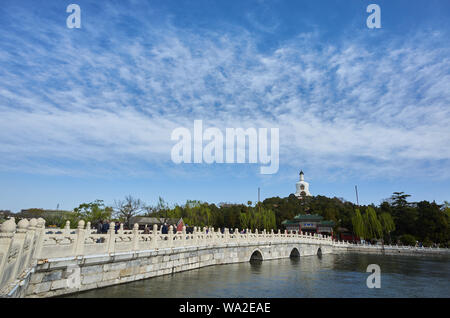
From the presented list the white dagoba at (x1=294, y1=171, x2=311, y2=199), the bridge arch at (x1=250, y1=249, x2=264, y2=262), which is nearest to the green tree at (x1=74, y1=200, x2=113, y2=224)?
the bridge arch at (x1=250, y1=249, x2=264, y2=262)

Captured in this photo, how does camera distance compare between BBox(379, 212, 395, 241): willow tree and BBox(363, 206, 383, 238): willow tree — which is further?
BBox(379, 212, 395, 241): willow tree

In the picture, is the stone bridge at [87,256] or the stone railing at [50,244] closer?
the stone railing at [50,244]

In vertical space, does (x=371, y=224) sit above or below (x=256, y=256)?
above

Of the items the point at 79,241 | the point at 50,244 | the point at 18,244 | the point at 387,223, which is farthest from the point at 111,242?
the point at 387,223

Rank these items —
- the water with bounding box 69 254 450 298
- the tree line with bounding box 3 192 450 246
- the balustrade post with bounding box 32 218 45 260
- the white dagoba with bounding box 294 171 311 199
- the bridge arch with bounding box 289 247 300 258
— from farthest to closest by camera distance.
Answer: the white dagoba with bounding box 294 171 311 199, the tree line with bounding box 3 192 450 246, the bridge arch with bounding box 289 247 300 258, the water with bounding box 69 254 450 298, the balustrade post with bounding box 32 218 45 260

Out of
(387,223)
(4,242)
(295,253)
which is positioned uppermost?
(4,242)

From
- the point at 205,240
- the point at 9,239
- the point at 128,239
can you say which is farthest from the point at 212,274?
the point at 9,239

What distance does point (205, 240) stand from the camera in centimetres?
1919

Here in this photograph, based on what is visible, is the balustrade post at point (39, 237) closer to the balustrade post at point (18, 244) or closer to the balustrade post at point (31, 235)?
the balustrade post at point (31, 235)

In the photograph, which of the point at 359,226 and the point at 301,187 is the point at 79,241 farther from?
the point at 301,187

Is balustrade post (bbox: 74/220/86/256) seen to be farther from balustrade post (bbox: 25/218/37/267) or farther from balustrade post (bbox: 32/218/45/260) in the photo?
balustrade post (bbox: 25/218/37/267)

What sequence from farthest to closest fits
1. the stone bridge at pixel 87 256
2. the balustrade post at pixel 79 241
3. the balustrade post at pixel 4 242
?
1. the balustrade post at pixel 79 241
2. the stone bridge at pixel 87 256
3. the balustrade post at pixel 4 242

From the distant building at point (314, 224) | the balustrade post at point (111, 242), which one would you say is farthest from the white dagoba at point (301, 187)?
the balustrade post at point (111, 242)
